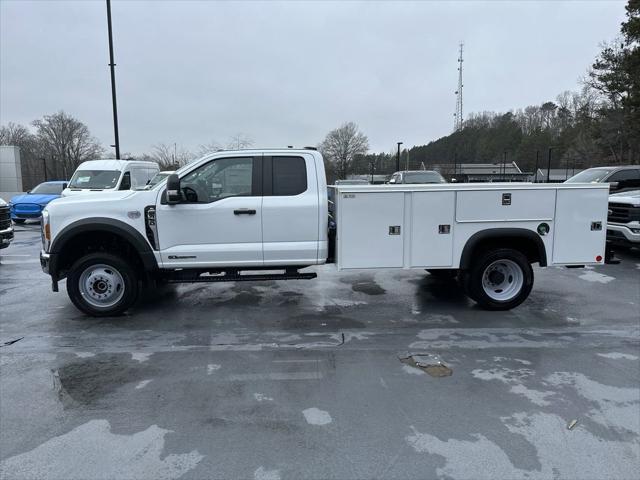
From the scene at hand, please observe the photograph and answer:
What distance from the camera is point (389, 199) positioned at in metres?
6.25

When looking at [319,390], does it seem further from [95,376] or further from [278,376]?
[95,376]

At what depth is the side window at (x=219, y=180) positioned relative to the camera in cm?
620

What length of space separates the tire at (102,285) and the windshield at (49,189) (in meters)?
16.0

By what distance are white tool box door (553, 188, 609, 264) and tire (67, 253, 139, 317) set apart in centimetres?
584

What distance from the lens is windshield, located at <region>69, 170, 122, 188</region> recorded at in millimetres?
16125

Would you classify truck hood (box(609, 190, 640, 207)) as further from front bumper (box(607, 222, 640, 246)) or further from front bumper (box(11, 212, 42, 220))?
front bumper (box(11, 212, 42, 220))

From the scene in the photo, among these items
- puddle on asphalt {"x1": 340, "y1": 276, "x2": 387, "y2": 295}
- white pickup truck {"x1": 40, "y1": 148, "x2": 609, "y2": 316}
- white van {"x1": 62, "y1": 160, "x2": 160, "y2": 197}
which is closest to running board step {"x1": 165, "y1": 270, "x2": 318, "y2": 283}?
white pickup truck {"x1": 40, "y1": 148, "x2": 609, "y2": 316}

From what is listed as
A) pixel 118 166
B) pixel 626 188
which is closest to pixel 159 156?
pixel 118 166

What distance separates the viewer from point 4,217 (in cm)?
1043

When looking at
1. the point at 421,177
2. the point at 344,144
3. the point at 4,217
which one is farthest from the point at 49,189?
the point at 344,144

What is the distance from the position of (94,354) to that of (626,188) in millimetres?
13271

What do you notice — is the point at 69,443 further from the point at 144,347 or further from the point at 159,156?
the point at 159,156

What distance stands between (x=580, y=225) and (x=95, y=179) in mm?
15221

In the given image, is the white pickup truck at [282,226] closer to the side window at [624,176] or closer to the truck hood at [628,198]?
the truck hood at [628,198]
